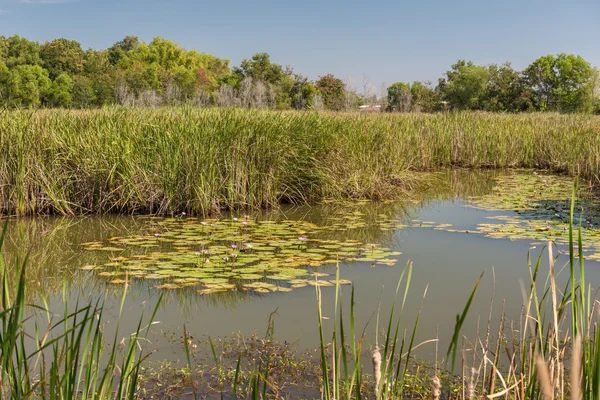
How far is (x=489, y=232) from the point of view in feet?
18.2

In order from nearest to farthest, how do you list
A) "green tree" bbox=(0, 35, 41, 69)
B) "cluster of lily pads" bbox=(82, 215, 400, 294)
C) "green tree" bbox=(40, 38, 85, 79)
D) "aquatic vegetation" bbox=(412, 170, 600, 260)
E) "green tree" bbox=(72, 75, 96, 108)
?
"cluster of lily pads" bbox=(82, 215, 400, 294), "aquatic vegetation" bbox=(412, 170, 600, 260), "green tree" bbox=(72, 75, 96, 108), "green tree" bbox=(0, 35, 41, 69), "green tree" bbox=(40, 38, 85, 79)

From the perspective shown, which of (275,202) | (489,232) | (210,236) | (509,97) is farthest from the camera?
(509,97)

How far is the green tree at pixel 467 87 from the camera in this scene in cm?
4050

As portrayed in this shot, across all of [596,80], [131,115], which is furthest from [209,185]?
[596,80]

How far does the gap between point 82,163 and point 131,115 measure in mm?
1242

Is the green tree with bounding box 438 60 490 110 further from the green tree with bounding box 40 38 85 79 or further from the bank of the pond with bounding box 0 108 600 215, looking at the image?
the bank of the pond with bounding box 0 108 600 215

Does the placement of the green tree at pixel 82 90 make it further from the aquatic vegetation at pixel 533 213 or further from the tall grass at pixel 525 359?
the tall grass at pixel 525 359

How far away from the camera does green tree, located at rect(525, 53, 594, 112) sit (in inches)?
1582

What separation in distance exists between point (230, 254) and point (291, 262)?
50 centimetres

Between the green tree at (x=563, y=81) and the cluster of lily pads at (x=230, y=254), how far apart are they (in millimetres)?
38072

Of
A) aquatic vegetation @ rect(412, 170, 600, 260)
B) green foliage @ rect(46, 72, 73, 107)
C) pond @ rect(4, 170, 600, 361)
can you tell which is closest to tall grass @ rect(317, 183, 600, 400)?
pond @ rect(4, 170, 600, 361)

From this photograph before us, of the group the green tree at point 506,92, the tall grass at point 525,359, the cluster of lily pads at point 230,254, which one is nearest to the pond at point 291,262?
the cluster of lily pads at point 230,254

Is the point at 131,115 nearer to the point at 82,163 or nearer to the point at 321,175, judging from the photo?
the point at 82,163

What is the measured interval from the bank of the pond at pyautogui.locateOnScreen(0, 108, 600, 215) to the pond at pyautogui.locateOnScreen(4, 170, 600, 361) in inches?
11.1
